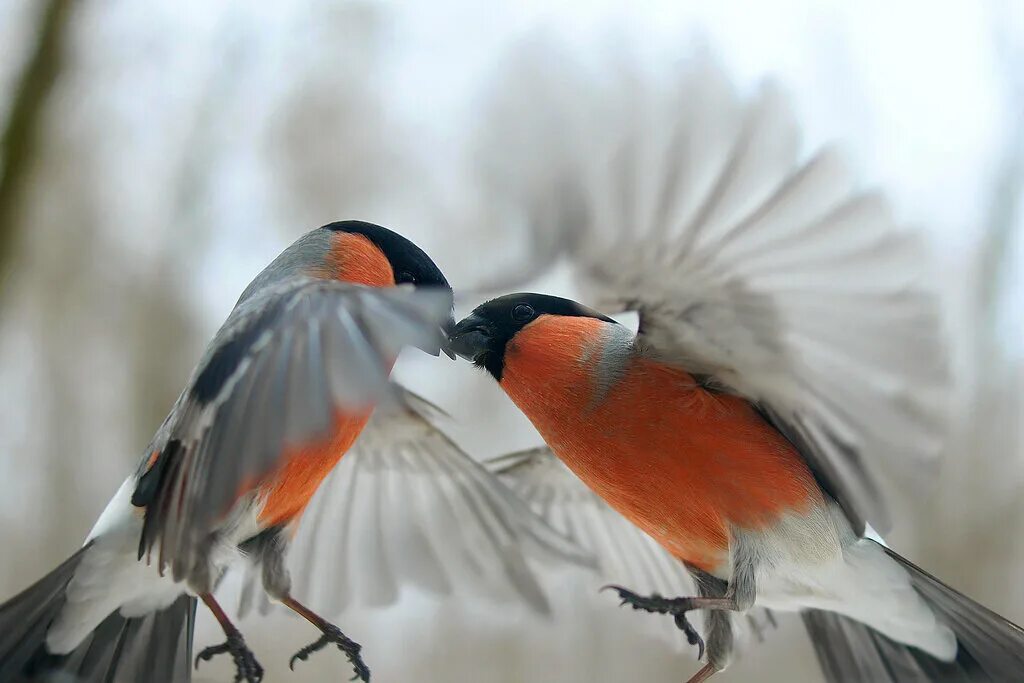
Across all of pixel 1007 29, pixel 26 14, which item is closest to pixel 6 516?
pixel 26 14

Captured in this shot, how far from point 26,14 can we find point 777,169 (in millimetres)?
1310

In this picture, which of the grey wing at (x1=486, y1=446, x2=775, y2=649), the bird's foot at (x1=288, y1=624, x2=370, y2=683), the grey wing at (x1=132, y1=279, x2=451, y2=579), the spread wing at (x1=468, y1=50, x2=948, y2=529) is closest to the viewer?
the grey wing at (x1=132, y1=279, x2=451, y2=579)

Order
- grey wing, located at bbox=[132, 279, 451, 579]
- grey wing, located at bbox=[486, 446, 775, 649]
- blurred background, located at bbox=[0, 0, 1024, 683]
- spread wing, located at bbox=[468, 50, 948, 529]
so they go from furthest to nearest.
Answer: blurred background, located at bbox=[0, 0, 1024, 683], grey wing, located at bbox=[486, 446, 775, 649], spread wing, located at bbox=[468, 50, 948, 529], grey wing, located at bbox=[132, 279, 451, 579]

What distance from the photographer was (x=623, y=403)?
0.76 metres

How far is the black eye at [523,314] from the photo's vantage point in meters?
0.78

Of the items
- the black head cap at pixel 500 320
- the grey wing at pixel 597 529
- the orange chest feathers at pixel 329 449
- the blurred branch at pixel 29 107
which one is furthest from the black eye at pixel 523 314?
the blurred branch at pixel 29 107

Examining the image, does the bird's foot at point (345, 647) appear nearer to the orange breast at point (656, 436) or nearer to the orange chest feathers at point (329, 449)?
the orange chest feathers at point (329, 449)

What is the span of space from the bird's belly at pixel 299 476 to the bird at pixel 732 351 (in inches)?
5.3

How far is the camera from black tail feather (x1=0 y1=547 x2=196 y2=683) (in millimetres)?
705

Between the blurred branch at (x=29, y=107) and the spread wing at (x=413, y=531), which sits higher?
the blurred branch at (x=29, y=107)

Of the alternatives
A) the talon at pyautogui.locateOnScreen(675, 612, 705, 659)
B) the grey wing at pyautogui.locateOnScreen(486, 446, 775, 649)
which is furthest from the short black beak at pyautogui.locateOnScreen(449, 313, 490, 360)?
the talon at pyautogui.locateOnScreen(675, 612, 705, 659)

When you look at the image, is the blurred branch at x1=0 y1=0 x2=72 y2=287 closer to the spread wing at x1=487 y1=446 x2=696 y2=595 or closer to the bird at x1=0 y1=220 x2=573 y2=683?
the bird at x1=0 y1=220 x2=573 y2=683

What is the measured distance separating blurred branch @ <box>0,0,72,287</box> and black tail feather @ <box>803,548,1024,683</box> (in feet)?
4.19

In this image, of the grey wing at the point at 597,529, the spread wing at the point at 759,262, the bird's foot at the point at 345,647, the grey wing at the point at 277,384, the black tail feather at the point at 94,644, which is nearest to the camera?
the grey wing at the point at 277,384
